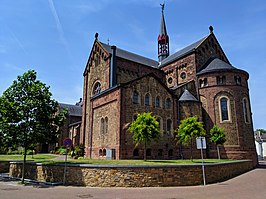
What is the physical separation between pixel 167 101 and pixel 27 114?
61.1 feet

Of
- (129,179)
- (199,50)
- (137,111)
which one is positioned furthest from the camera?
(199,50)

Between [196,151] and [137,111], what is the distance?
11034 millimetres

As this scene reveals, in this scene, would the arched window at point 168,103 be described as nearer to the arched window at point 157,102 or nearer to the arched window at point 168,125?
the arched window at point 157,102

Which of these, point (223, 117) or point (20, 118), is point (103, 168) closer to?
point (20, 118)

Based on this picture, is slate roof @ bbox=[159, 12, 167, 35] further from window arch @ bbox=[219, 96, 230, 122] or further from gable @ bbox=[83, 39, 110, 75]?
window arch @ bbox=[219, 96, 230, 122]

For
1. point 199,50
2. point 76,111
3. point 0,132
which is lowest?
point 0,132

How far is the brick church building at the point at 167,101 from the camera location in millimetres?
26828

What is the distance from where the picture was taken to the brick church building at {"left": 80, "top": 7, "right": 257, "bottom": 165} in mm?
26828

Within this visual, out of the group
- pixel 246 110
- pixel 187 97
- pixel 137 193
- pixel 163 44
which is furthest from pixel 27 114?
pixel 163 44

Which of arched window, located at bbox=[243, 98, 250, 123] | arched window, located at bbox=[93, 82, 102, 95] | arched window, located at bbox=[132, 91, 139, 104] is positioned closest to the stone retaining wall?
arched window, located at bbox=[132, 91, 139, 104]

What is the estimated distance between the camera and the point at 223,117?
111ft

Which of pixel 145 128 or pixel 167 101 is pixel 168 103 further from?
pixel 145 128

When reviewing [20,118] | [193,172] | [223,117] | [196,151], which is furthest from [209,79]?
[20,118]

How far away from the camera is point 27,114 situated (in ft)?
60.6
